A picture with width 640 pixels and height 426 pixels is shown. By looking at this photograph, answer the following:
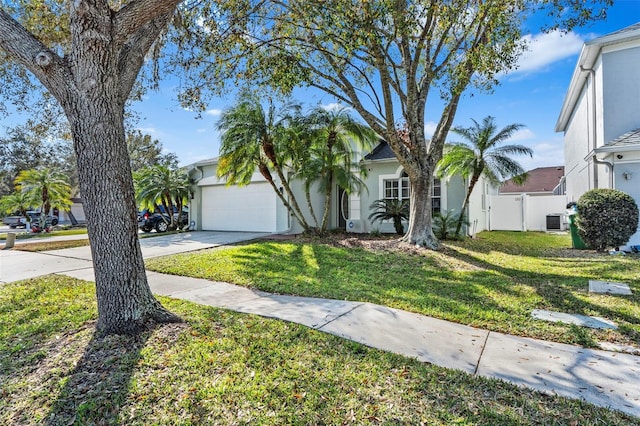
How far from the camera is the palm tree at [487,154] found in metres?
12.2

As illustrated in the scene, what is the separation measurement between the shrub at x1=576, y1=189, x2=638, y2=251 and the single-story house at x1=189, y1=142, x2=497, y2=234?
4.40 meters

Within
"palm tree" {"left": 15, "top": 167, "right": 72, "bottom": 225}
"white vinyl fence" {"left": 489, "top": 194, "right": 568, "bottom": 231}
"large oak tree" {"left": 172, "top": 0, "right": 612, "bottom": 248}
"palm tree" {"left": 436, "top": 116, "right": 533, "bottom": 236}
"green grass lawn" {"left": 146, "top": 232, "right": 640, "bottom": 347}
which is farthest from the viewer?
"palm tree" {"left": 15, "top": 167, "right": 72, "bottom": 225}

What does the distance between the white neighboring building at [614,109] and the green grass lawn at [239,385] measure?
10.3 metres

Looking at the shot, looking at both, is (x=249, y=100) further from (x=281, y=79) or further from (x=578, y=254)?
(x=578, y=254)

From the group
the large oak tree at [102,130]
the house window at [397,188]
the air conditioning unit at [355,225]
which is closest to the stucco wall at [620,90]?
the house window at [397,188]

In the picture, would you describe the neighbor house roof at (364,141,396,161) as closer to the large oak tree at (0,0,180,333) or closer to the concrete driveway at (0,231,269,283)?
the concrete driveway at (0,231,269,283)

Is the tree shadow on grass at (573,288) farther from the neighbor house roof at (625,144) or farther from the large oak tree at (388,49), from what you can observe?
the neighbor house roof at (625,144)

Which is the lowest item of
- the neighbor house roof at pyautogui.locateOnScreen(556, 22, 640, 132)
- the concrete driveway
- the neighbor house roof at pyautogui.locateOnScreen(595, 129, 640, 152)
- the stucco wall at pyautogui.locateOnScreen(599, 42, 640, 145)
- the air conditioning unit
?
the concrete driveway

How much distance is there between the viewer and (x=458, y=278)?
22.9ft

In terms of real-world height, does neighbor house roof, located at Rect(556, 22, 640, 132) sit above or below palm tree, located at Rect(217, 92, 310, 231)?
above

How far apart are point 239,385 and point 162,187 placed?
1620 cm

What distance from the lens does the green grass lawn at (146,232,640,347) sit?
15.3 ft

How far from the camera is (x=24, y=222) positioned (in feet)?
83.0

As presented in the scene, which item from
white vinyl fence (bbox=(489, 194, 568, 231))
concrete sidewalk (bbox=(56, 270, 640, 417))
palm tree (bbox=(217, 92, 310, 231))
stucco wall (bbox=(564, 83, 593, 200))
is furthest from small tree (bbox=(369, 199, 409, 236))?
concrete sidewalk (bbox=(56, 270, 640, 417))
